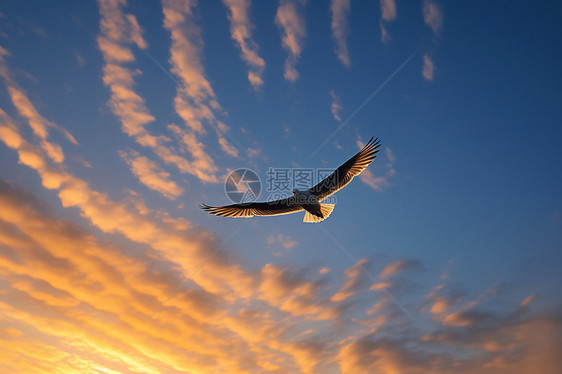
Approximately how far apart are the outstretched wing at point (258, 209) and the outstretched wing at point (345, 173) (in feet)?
5.56

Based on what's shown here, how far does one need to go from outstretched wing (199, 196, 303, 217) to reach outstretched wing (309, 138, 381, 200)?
5.56 ft

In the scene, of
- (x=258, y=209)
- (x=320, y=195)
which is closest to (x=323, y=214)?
(x=320, y=195)

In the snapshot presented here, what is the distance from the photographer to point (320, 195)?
2214 cm

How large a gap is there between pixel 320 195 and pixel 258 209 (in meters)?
4.17

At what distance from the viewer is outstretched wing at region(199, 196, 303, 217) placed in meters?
22.9

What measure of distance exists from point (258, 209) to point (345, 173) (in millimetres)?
5914

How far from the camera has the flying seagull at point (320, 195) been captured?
21438mm

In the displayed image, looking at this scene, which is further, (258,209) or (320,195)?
(258,209)

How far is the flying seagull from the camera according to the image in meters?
21.4

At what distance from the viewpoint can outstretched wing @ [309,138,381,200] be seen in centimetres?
2131

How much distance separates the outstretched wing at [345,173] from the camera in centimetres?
2131

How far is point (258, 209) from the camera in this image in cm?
2383

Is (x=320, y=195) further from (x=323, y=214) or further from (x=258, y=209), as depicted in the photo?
(x=258, y=209)

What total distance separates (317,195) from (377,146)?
4.35 m
